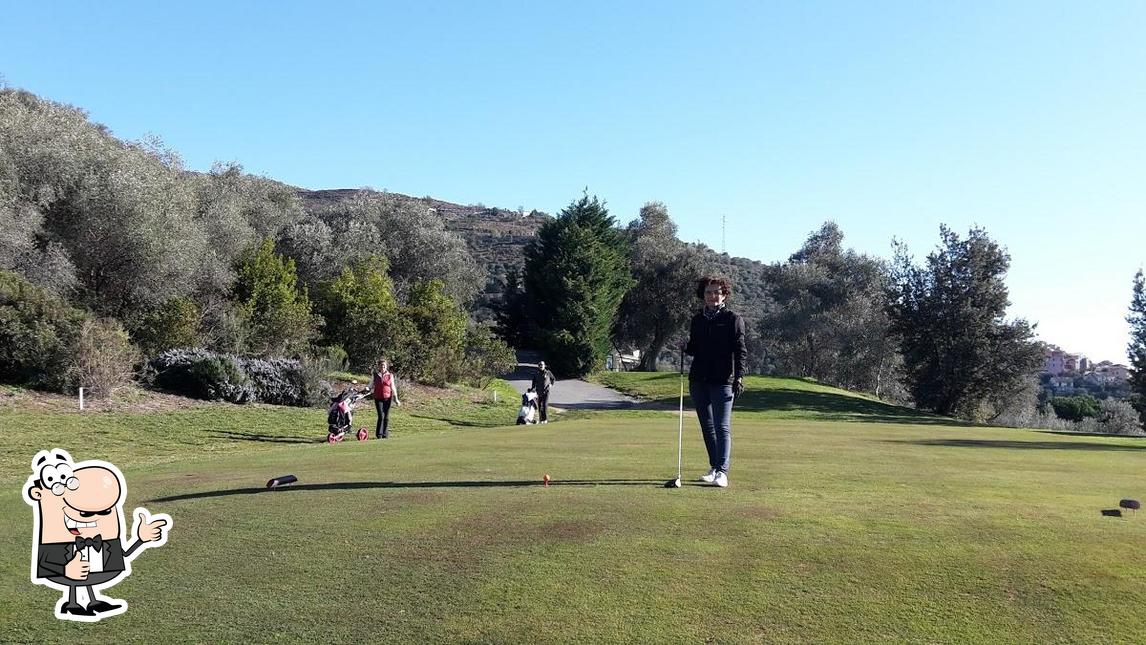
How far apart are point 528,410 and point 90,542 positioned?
1989 cm

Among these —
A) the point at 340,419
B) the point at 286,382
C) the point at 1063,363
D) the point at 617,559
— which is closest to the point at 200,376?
the point at 286,382

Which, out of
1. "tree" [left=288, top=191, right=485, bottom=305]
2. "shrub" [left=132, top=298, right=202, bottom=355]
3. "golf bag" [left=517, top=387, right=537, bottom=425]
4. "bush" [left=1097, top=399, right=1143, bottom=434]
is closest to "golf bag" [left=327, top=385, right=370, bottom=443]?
"golf bag" [left=517, top=387, right=537, bottom=425]

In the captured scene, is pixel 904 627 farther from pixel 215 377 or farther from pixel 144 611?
pixel 215 377

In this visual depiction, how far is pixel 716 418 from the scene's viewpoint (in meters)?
8.60

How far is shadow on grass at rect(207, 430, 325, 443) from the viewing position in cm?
1734

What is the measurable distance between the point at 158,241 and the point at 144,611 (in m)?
24.3

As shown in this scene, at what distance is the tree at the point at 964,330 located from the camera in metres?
46.1

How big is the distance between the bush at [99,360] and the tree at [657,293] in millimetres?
45690

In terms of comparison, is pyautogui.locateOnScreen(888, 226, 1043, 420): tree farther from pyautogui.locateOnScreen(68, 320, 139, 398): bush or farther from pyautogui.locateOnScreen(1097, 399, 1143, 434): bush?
pyautogui.locateOnScreen(68, 320, 139, 398): bush

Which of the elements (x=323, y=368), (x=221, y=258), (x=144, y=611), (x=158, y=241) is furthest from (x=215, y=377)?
(x=144, y=611)

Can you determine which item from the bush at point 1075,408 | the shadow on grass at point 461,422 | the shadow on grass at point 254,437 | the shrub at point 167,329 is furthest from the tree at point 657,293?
the shadow on grass at point 254,437

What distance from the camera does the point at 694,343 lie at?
8719 mm

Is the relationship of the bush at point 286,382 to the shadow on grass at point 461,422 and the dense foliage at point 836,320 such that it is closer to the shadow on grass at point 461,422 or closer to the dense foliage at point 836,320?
the shadow on grass at point 461,422

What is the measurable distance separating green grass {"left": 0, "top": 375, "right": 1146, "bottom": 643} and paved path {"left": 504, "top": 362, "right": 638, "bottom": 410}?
26.7 metres
